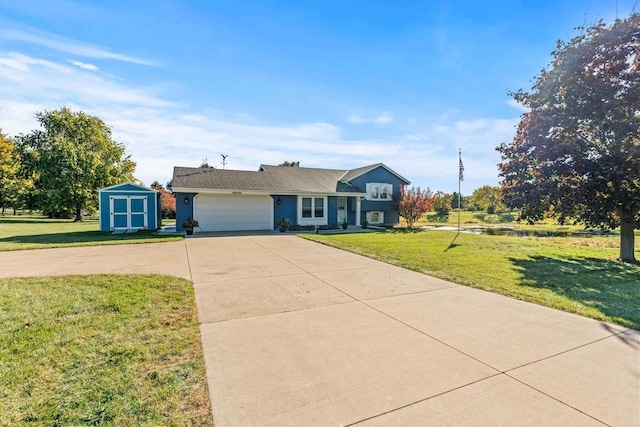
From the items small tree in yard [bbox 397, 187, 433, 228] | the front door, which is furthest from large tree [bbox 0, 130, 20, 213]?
small tree in yard [bbox 397, 187, 433, 228]

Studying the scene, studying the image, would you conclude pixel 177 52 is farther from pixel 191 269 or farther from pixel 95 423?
pixel 95 423

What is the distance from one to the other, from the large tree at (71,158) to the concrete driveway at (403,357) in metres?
28.9

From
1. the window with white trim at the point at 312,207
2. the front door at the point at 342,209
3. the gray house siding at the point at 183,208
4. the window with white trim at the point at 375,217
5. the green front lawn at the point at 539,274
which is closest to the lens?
the green front lawn at the point at 539,274

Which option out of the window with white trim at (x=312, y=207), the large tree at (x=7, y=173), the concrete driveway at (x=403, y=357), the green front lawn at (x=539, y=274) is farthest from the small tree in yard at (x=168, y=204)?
the concrete driveway at (x=403, y=357)

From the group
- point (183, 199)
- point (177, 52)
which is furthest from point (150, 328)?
point (183, 199)

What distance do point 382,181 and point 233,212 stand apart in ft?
37.0

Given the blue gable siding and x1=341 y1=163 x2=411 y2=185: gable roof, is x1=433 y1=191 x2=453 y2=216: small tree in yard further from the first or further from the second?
the blue gable siding

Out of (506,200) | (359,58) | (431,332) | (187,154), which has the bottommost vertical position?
(431,332)

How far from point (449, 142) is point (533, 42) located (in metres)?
10.2

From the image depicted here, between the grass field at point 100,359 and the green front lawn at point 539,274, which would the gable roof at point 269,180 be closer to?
the green front lawn at point 539,274

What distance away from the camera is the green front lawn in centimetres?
515

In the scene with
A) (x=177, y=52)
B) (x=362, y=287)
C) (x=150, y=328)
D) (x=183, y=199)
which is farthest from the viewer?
(x=183, y=199)

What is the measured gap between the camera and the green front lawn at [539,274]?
16.9 feet

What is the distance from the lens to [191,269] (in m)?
Answer: 7.48
